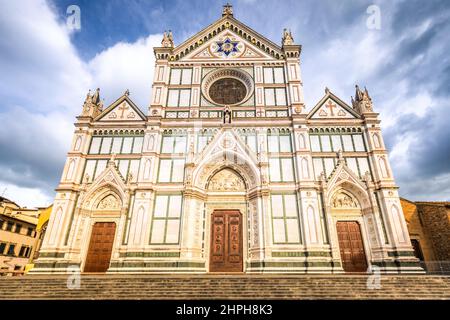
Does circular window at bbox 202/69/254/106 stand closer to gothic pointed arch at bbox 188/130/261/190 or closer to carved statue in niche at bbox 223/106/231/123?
carved statue in niche at bbox 223/106/231/123

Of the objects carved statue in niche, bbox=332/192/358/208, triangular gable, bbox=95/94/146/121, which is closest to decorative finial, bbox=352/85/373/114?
carved statue in niche, bbox=332/192/358/208

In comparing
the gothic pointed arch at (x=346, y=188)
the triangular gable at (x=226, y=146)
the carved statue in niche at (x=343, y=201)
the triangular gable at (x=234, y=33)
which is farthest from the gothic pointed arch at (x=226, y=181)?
the triangular gable at (x=234, y=33)

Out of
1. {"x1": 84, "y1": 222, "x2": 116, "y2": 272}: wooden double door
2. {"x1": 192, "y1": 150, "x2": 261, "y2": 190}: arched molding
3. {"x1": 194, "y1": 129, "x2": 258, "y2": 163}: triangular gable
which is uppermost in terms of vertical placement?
{"x1": 194, "y1": 129, "x2": 258, "y2": 163}: triangular gable

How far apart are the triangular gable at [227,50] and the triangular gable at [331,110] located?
18.7ft

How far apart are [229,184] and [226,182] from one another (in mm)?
248

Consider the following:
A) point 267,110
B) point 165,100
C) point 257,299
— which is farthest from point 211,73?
point 257,299

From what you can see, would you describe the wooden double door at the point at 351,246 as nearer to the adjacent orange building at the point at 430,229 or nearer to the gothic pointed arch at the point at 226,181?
the gothic pointed arch at the point at 226,181

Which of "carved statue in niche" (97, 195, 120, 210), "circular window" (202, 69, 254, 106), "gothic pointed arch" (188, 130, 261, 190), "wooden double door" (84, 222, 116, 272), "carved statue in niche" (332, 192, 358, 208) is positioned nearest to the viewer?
"wooden double door" (84, 222, 116, 272)

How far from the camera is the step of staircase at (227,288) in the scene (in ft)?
32.8

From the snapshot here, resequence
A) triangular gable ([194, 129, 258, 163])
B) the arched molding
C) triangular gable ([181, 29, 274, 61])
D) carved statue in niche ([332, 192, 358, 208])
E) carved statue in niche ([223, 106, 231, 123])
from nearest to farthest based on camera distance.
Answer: carved statue in niche ([332, 192, 358, 208]) < the arched molding < triangular gable ([194, 129, 258, 163]) < carved statue in niche ([223, 106, 231, 123]) < triangular gable ([181, 29, 274, 61])

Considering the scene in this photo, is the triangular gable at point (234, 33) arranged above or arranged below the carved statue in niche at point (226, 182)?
above

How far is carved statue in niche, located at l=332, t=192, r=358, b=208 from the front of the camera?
53.0 feet

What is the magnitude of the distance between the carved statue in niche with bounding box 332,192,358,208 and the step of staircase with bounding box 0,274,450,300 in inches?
212
